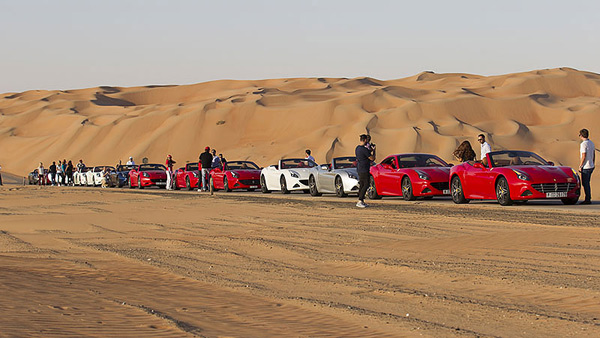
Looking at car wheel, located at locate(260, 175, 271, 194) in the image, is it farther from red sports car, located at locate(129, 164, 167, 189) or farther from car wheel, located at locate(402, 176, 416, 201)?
red sports car, located at locate(129, 164, 167, 189)

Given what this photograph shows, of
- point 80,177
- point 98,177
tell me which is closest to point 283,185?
point 98,177

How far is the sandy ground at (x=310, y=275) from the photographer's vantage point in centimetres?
719

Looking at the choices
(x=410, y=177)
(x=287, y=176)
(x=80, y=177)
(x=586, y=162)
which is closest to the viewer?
(x=586, y=162)

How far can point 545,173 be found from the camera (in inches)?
777

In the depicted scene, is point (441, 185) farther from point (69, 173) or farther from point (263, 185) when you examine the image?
point (69, 173)

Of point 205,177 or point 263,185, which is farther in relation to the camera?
point 205,177

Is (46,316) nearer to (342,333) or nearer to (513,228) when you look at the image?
(342,333)

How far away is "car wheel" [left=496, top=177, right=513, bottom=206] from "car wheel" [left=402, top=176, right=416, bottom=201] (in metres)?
3.57

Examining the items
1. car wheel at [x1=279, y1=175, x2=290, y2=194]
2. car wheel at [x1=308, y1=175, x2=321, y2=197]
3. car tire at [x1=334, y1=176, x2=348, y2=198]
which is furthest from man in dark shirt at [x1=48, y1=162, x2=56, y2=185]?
car tire at [x1=334, y1=176, x2=348, y2=198]

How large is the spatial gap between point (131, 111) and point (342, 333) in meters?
102

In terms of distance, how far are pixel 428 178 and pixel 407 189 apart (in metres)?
0.82

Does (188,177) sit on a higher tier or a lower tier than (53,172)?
lower

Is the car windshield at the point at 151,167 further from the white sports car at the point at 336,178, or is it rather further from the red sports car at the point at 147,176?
the white sports car at the point at 336,178

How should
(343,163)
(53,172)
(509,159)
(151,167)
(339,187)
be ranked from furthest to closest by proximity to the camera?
(53,172) < (151,167) < (343,163) < (339,187) < (509,159)
